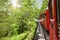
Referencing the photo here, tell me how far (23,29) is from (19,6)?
2.03m

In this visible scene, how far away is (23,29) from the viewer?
37.2 feet

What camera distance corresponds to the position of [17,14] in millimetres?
11531

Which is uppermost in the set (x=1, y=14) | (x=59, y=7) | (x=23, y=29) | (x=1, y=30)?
(x=59, y=7)

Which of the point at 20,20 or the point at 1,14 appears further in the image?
the point at 20,20

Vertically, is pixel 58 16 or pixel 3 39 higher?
pixel 58 16

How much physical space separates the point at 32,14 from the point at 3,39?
5.37 metres

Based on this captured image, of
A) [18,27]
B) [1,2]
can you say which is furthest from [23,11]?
[1,2]

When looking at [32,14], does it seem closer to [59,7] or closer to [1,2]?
[1,2]

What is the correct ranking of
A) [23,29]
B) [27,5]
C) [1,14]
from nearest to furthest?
[1,14], [23,29], [27,5]

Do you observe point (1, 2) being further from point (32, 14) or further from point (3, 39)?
point (32, 14)

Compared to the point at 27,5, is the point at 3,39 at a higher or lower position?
lower

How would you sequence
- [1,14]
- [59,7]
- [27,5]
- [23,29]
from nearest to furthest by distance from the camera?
1. [59,7]
2. [1,14]
3. [23,29]
4. [27,5]

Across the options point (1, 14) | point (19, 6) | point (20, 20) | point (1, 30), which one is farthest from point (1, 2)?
point (19, 6)

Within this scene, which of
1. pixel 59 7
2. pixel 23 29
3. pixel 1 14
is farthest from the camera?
pixel 23 29
